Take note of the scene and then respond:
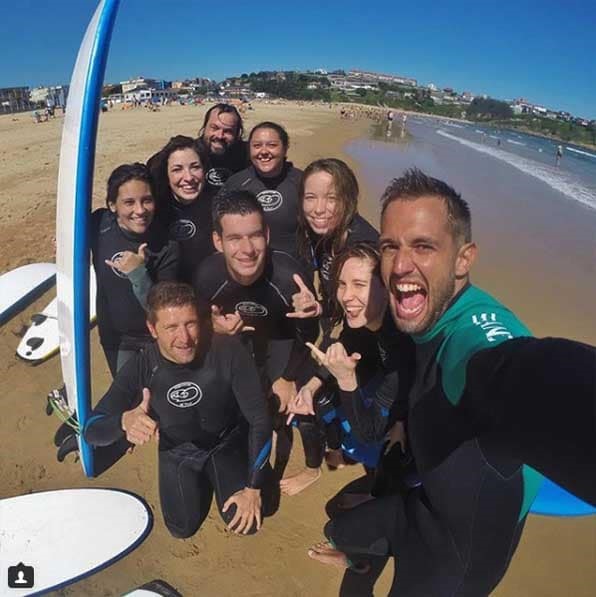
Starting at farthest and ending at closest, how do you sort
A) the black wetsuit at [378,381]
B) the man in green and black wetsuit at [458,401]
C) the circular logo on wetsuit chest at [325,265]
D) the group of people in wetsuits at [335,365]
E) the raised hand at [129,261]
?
the circular logo on wetsuit chest at [325,265], the raised hand at [129,261], the black wetsuit at [378,381], the group of people in wetsuits at [335,365], the man in green and black wetsuit at [458,401]

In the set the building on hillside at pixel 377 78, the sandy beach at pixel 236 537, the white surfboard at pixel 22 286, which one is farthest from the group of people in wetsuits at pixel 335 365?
the building on hillside at pixel 377 78

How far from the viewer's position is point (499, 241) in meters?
8.04

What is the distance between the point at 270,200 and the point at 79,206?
4.78ft

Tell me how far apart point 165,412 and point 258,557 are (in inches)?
36.9

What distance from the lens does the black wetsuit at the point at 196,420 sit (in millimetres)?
2307

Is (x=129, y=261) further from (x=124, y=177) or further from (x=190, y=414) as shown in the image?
(x=190, y=414)

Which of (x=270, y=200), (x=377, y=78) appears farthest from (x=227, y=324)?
(x=377, y=78)

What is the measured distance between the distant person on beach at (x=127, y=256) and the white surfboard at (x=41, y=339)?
0.96 meters

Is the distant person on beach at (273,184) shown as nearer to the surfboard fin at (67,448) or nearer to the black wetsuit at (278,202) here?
the black wetsuit at (278,202)

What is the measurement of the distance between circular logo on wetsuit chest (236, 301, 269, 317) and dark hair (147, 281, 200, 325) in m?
0.53

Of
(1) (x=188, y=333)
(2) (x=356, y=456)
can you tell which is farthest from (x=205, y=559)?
(1) (x=188, y=333)

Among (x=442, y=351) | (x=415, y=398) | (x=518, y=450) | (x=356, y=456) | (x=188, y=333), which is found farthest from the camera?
(x=356, y=456)

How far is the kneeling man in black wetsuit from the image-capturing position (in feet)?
7.02

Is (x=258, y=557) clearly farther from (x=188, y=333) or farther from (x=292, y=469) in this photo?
(x=188, y=333)
